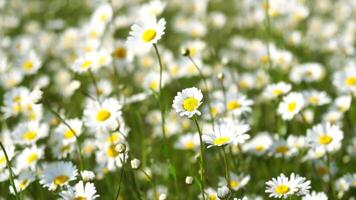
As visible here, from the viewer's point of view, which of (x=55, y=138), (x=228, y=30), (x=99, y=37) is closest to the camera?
(x=55, y=138)

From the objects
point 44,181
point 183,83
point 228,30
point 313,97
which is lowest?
point 44,181

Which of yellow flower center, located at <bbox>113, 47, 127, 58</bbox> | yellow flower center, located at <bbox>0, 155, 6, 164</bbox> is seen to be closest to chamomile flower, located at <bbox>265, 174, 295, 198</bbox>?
yellow flower center, located at <bbox>0, 155, 6, 164</bbox>

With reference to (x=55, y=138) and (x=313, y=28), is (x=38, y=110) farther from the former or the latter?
(x=313, y=28)

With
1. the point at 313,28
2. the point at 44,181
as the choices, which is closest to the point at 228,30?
the point at 313,28

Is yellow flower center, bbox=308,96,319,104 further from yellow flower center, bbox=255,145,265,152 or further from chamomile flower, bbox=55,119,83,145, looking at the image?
chamomile flower, bbox=55,119,83,145

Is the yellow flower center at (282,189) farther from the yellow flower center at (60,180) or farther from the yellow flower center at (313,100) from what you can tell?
the yellow flower center at (313,100)

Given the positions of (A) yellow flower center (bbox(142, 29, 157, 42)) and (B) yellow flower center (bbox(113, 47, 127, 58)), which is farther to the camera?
(B) yellow flower center (bbox(113, 47, 127, 58))
